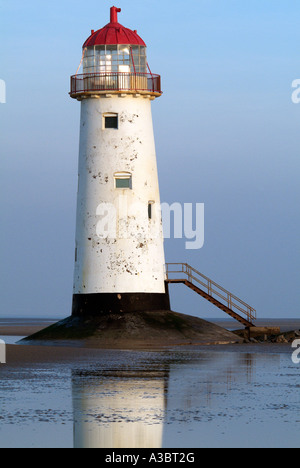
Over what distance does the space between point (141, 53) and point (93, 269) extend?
313 inches

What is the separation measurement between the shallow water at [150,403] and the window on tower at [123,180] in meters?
8.88

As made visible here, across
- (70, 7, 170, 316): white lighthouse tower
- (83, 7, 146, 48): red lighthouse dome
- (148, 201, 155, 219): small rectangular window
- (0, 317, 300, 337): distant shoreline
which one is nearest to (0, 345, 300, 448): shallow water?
(70, 7, 170, 316): white lighthouse tower

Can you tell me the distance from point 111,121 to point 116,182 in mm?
2173

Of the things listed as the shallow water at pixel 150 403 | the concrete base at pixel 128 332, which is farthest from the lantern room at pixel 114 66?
the shallow water at pixel 150 403

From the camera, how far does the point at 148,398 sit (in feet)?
64.8

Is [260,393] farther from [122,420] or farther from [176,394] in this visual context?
[122,420]

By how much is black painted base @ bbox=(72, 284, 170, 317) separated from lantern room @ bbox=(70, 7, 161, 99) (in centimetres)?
715

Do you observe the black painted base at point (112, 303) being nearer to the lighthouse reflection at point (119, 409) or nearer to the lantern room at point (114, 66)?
the lantern room at point (114, 66)

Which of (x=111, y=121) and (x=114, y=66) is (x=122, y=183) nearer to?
(x=111, y=121)

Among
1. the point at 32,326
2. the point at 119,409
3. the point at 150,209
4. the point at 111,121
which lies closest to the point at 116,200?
the point at 150,209

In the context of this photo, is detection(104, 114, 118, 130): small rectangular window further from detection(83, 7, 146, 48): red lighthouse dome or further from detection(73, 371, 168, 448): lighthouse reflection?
detection(73, 371, 168, 448): lighthouse reflection

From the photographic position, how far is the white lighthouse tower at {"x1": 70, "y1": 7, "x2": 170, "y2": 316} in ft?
118

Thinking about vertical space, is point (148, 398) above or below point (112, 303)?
below

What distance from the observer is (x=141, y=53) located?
36.8 meters
